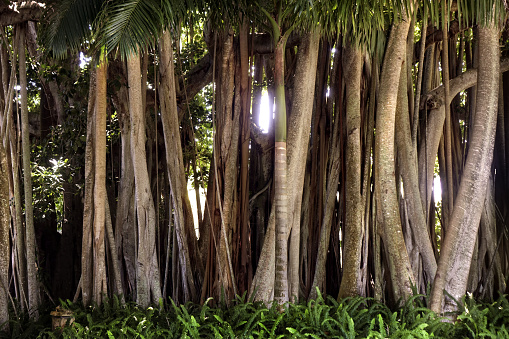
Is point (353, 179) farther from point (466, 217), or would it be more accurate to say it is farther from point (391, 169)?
point (466, 217)

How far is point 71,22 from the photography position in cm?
334

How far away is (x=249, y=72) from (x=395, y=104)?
1.34m

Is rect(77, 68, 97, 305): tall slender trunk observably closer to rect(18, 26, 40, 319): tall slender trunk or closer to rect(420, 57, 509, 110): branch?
rect(18, 26, 40, 319): tall slender trunk

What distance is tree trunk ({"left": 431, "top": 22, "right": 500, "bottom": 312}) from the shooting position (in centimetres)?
350

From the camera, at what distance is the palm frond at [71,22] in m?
3.33

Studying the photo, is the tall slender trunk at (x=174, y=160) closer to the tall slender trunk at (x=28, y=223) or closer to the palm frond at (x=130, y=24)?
the tall slender trunk at (x=28, y=223)

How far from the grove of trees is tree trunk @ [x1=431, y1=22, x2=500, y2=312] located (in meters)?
0.01

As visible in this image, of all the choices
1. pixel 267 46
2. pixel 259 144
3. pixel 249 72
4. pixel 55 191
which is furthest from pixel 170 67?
pixel 55 191

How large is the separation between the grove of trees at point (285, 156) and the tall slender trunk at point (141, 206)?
0.01 meters

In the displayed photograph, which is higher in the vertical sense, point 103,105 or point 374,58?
point 374,58

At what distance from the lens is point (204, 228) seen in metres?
4.66

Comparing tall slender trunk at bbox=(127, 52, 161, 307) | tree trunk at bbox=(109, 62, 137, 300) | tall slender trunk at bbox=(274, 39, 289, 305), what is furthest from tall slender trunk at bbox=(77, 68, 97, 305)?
tall slender trunk at bbox=(274, 39, 289, 305)

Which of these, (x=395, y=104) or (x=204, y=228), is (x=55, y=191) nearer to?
(x=204, y=228)

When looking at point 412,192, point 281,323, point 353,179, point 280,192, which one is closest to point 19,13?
point 280,192
